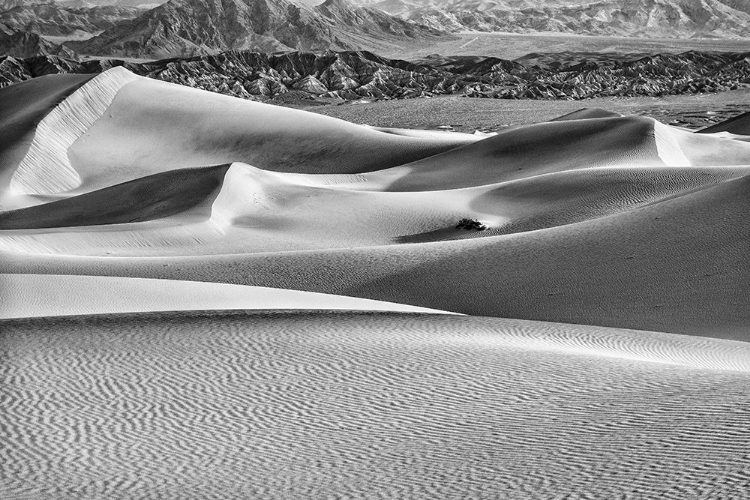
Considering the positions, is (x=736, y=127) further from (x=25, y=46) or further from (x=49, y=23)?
(x=49, y=23)

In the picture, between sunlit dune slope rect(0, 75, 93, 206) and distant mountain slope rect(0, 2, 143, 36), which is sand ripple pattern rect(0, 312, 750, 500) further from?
distant mountain slope rect(0, 2, 143, 36)

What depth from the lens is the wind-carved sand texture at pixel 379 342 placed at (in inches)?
143

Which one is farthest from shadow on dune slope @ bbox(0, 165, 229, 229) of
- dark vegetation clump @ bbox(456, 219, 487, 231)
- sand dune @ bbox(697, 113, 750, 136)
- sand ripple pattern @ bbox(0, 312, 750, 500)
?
sand dune @ bbox(697, 113, 750, 136)

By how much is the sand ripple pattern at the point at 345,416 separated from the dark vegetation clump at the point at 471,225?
1019 centimetres

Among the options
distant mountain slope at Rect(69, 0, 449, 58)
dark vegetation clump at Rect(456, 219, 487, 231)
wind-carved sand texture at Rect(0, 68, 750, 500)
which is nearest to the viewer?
wind-carved sand texture at Rect(0, 68, 750, 500)

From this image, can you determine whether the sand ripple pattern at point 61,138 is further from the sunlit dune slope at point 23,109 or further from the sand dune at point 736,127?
the sand dune at point 736,127

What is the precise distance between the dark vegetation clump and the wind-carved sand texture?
4 cm

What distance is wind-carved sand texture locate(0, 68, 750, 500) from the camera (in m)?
3.64

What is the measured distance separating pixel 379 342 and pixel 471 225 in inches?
431

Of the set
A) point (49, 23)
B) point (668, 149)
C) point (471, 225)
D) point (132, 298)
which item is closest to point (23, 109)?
point (471, 225)

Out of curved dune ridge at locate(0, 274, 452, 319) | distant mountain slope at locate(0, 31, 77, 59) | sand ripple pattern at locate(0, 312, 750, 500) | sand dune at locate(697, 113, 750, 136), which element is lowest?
distant mountain slope at locate(0, 31, 77, 59)

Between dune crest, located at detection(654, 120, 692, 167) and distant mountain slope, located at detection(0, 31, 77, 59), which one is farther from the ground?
dune crest, located at detection(654, 120, 692, 167)

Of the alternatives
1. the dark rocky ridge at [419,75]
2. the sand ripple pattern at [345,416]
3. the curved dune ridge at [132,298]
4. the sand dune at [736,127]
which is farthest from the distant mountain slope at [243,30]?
the sand ripple pattern at [345,416]

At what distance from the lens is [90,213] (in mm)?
20219
